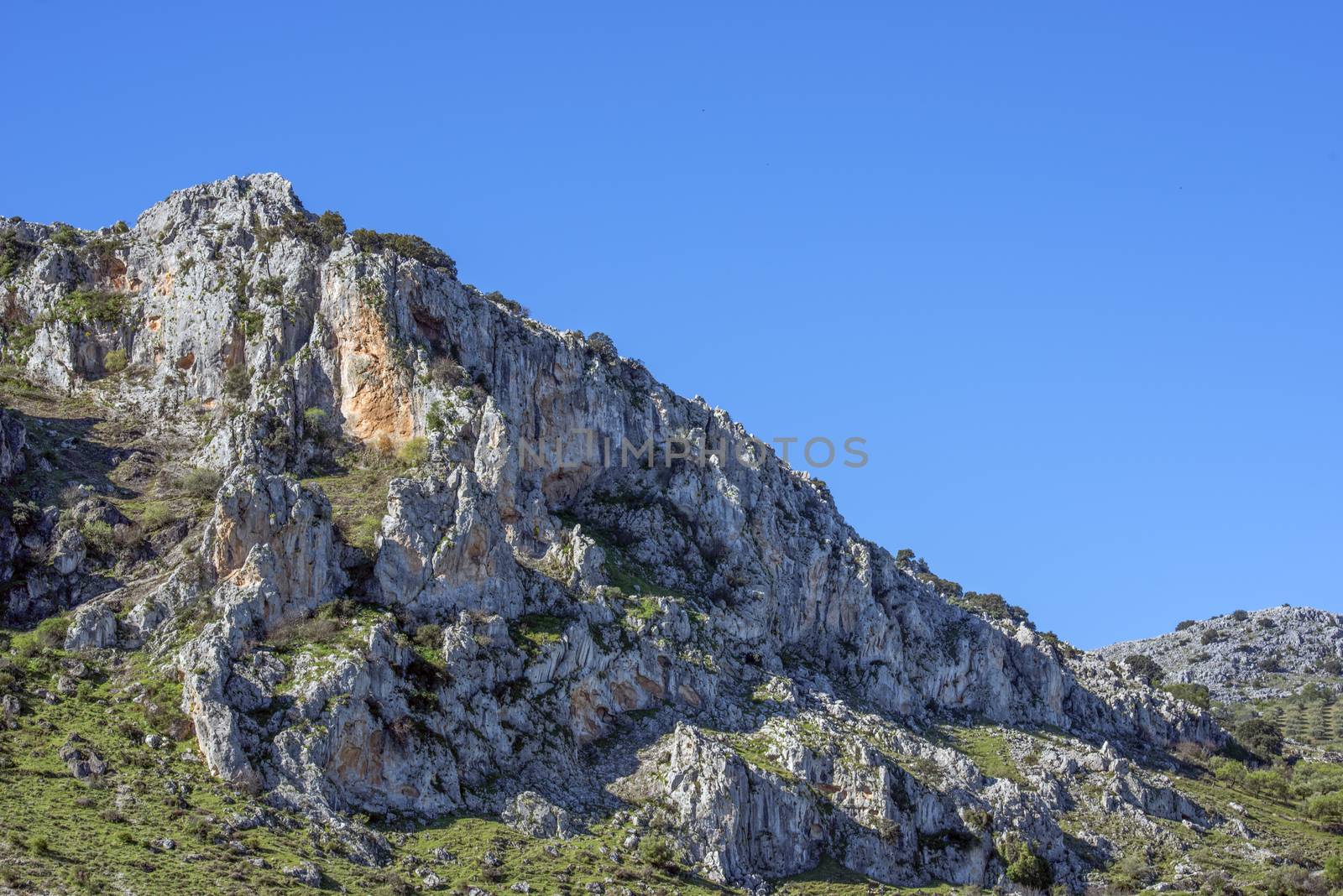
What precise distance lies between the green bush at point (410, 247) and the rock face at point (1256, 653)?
295ft

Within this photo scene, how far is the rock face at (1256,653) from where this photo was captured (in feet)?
591

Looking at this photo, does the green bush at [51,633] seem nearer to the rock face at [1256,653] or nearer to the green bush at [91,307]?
the green bush at [91,307]

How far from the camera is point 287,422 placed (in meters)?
109

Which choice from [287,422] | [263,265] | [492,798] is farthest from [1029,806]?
[263,265]

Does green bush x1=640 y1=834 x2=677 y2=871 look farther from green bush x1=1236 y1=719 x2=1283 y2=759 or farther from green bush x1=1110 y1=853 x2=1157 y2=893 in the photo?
green bush x1=1236 y1=719 x2=1283 y2=759

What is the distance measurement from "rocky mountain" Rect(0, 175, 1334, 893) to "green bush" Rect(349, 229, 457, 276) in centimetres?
34

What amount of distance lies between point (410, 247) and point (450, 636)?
148ft

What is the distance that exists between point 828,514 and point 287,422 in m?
44.0

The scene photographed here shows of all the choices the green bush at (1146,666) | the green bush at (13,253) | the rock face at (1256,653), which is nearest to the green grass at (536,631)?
the green bush at (13,253)

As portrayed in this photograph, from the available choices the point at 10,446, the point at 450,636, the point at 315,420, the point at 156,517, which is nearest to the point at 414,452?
the point at 315,420

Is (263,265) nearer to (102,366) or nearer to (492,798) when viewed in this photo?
(102,366)

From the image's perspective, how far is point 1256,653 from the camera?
613 ft

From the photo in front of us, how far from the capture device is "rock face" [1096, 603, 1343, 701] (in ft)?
591

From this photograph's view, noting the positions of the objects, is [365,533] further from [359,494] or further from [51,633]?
[51,633]
